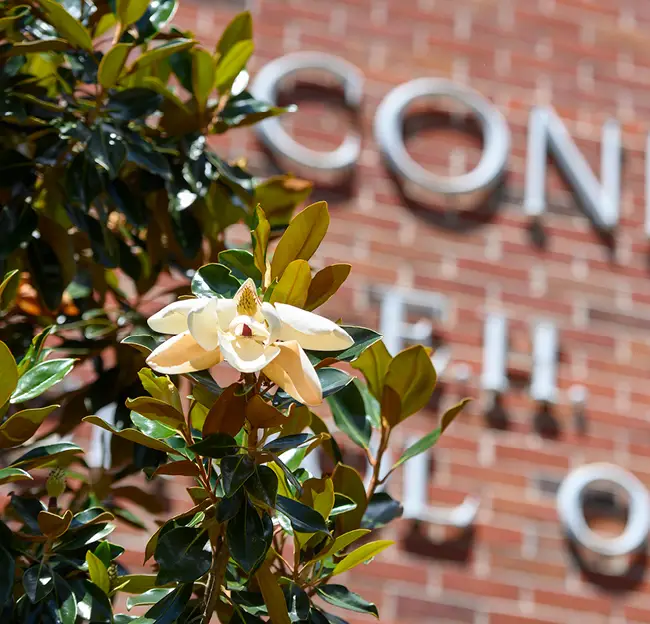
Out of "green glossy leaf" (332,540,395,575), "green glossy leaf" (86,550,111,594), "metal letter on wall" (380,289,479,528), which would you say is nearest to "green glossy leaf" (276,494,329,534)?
"green glossy leaf" (332,540,395,575)

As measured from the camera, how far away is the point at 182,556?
39.1 inches

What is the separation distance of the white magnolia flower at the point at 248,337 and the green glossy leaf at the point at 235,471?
0.37 feet

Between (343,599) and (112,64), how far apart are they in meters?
0.69

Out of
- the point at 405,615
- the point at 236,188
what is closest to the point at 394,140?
the point at 405,615

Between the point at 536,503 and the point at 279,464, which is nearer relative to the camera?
the point at 279,464

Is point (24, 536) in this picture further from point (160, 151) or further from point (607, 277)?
point (607, 277)

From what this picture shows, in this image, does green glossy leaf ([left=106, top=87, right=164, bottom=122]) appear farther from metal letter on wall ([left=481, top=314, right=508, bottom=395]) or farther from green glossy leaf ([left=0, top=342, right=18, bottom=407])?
metal letter on wall ([left=481, top=314, right=508, bottom=395])

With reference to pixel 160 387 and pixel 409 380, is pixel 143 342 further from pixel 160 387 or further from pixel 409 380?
pixel 409 380

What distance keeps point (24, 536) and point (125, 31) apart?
2.20ft

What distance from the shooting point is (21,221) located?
141 cm

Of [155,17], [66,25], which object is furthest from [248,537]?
[155,17]

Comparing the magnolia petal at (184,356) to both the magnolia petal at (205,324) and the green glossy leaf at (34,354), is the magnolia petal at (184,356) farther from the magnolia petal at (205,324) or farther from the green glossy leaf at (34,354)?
the green glossy leaf at (34,354)

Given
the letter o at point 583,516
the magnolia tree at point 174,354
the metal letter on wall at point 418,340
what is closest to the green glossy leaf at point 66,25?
the magnolia tree at point 174,354

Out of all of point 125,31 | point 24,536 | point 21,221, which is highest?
point 125,31
